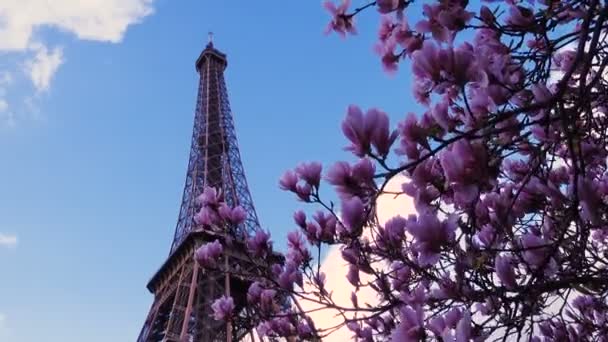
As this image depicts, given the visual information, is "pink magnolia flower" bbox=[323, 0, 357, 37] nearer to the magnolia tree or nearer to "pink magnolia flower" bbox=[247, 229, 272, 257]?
the magnolia tree

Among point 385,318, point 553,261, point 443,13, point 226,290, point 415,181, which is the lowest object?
point 553,261

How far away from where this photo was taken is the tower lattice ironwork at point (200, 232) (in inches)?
909

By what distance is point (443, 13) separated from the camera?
2.29 m

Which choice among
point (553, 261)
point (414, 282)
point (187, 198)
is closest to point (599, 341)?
point (414, 282)

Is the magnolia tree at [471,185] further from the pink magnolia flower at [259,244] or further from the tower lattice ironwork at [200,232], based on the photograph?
the tower lattice ironwork at [200,232]

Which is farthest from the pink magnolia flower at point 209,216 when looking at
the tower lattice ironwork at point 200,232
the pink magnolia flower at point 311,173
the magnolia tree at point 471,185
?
the tower lattice ironwork at point 200,232

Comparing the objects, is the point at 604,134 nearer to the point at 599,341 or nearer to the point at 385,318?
the point at 599,341

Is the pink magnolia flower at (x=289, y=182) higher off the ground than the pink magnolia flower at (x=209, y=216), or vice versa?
the pink magnolia flower at (x=209, y=216)

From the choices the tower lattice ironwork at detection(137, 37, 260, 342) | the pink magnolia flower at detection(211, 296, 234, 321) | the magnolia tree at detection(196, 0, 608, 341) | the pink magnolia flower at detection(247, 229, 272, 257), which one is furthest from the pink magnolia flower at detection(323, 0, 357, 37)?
the tower lattice ironwork at detection(137, 37, 260, 342)

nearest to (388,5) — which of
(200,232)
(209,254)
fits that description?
(209,254)

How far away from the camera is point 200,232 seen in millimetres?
18844

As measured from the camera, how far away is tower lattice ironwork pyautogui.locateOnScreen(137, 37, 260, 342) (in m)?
23.1

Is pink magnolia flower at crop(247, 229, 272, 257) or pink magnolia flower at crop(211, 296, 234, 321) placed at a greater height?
pink magnolia flower at crop(247, 229, 272, 257)

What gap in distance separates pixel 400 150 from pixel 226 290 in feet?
71.8
